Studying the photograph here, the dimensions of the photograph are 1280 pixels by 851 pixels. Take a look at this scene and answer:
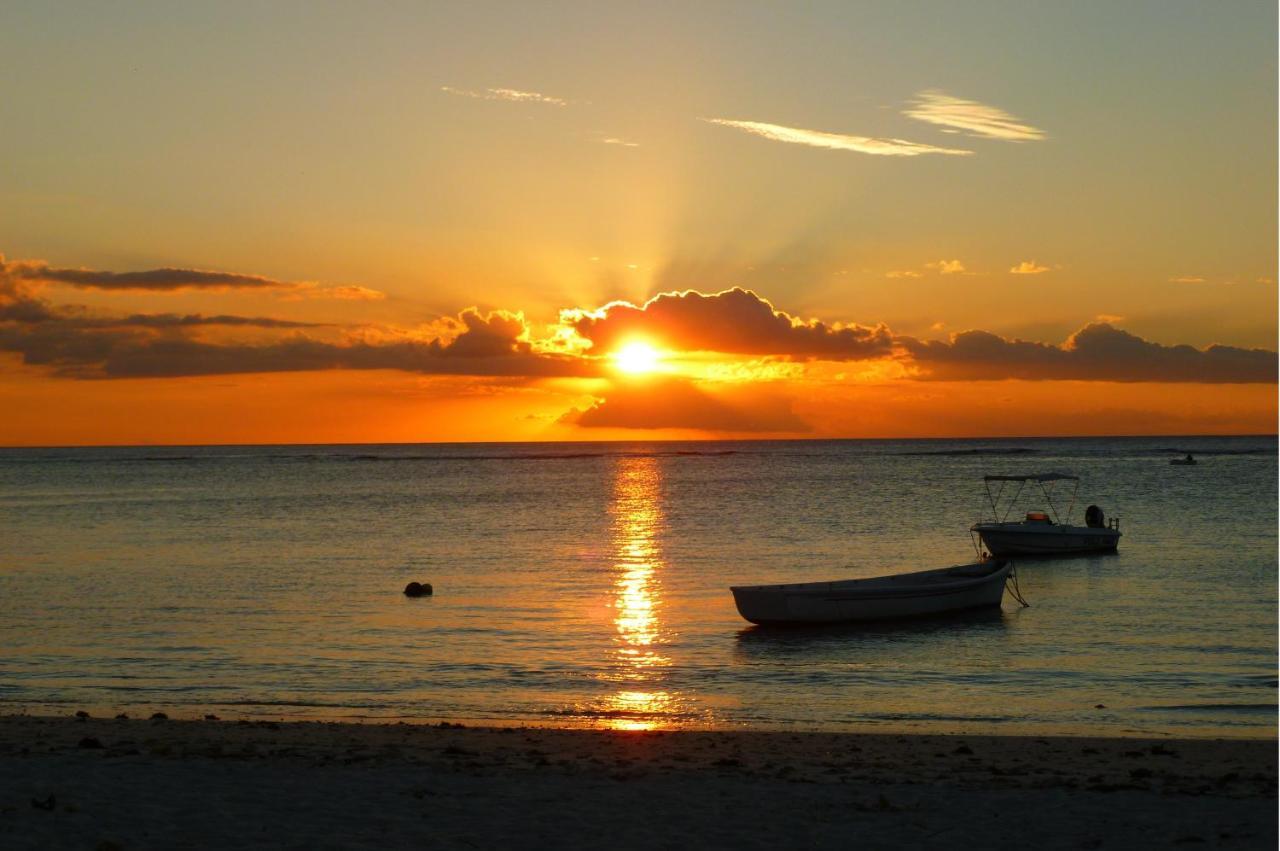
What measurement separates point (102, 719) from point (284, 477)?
5561 inches

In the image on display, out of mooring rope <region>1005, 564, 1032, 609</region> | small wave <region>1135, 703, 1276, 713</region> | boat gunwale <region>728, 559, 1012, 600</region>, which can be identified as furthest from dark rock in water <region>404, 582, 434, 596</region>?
small wave <region>1135, 703, 1276, 713</region>

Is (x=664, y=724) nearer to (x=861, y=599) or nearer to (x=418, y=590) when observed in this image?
(x=861, y=599)

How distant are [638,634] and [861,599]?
21.6ft

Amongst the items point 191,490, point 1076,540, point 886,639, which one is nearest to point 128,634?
point 886,639

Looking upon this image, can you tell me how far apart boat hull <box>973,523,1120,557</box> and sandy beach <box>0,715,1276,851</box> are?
110ft

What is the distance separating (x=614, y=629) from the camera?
30.8 meters

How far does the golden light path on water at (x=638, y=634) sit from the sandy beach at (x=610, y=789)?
106 inches

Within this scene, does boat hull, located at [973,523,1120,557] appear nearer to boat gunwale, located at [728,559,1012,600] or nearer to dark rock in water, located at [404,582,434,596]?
boat gunwale, located at [728,559,1012,600]

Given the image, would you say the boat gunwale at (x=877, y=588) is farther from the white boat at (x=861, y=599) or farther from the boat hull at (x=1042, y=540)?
the boat hull at (x=1042, y=540)

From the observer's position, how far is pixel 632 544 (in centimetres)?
5809

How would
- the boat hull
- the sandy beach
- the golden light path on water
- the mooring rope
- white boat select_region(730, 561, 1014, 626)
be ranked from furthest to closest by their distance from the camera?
1. the boat hull
2. the mooring rope
3. white boat select_region(730, 561, 1014, 626)
4. the golden light path on water
5. the sandy beach

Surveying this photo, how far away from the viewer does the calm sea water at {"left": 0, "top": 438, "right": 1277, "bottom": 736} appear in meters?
22.4

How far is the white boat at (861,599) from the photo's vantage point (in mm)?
31656

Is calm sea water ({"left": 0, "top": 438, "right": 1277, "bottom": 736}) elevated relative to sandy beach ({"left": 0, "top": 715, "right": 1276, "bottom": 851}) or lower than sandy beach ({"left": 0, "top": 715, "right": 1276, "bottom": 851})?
lower
